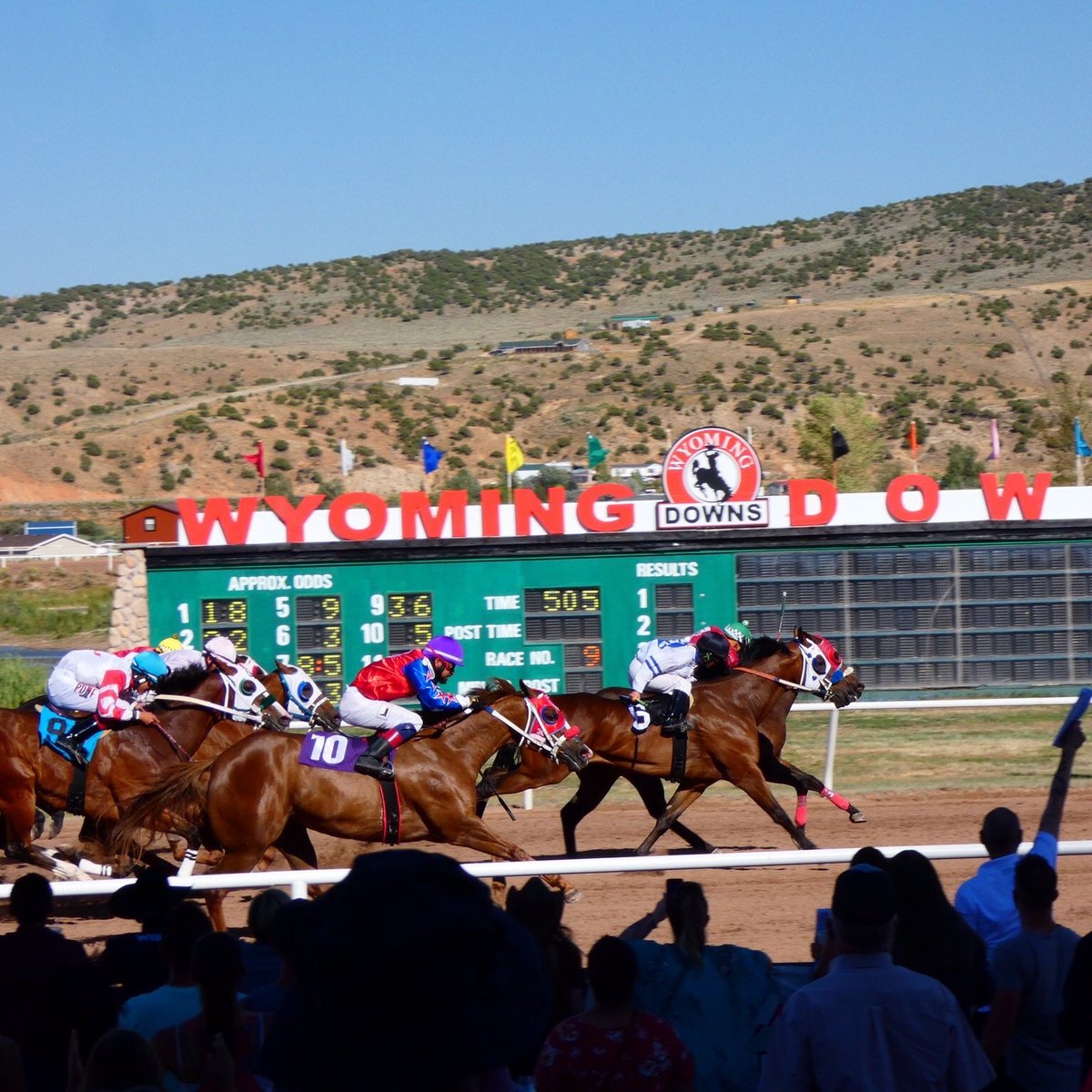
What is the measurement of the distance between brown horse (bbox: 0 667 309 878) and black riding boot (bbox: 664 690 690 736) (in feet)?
9.81

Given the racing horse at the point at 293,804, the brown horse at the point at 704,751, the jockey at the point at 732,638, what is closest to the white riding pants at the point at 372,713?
the racing horse at the point at 293,804

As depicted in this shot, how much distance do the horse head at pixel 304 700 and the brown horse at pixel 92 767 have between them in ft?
1.62

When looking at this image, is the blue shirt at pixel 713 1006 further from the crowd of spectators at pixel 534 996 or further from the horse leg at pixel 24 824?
the horse leg at pixel 24 824

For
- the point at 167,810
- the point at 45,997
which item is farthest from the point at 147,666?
the point at 45,997

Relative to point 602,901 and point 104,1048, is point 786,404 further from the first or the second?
point 104,1048

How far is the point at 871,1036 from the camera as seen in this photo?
10.6ft

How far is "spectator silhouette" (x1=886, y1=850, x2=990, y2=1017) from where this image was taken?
13.0 feet

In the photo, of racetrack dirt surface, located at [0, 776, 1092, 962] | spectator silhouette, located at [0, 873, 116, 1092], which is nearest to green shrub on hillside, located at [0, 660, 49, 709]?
racetrack dirt surface, located at [0, 776, 1092, 962]

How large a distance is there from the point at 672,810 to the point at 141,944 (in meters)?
6.30

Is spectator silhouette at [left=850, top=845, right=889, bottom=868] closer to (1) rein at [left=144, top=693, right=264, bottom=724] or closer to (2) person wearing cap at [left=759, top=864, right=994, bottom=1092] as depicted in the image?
(2) person wearing cap at [left=759, top=864, right=994, bottom=1092]

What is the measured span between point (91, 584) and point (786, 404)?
91.4 ft

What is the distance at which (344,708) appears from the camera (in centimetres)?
916

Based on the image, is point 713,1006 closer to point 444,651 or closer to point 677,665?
point 444,651

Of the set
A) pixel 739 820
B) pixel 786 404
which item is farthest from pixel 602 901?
pixel 786 404
